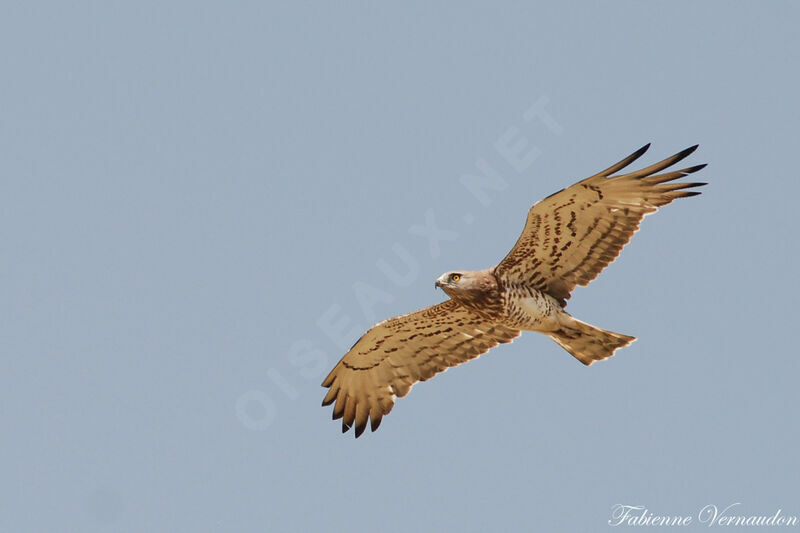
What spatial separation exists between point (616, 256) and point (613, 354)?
4.57 feet

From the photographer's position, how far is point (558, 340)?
16.0 meters

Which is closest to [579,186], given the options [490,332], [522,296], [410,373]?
[522,296]

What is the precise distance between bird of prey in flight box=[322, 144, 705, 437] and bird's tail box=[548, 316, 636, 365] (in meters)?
0.01

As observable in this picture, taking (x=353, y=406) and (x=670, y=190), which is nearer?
(x=670, y=190)

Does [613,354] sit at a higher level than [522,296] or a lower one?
lower

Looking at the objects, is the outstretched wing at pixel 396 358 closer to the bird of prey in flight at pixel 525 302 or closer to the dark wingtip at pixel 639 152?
the bird of prey in flight at pixel 525 302

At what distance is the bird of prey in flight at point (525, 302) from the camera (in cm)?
1516

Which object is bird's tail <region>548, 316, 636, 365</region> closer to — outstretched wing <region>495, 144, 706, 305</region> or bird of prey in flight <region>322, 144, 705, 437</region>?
bird of prey in flight <region>322, 144, 705, 437</region>

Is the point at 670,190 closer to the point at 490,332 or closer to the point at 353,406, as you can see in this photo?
the point at 490,332

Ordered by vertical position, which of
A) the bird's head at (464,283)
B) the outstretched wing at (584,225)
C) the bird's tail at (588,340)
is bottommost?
the bird's tail at (588,340)

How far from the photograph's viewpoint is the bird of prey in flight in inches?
597

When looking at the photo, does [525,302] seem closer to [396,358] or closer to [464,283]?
[464,283]

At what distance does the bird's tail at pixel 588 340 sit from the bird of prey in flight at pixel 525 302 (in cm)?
1

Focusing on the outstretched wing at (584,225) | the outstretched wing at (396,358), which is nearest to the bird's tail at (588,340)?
the outstretched wing at (584,225)
